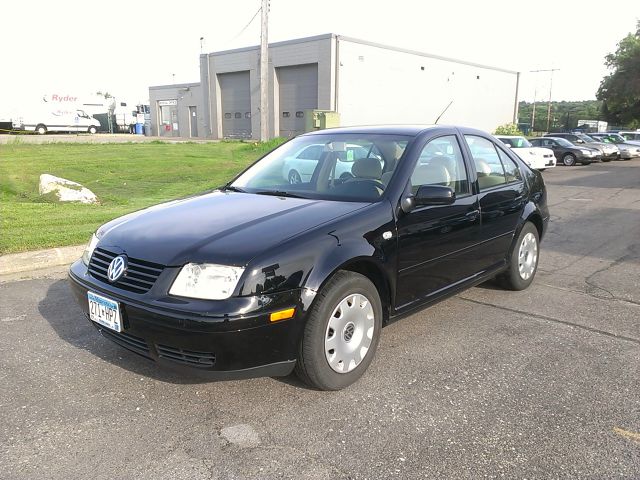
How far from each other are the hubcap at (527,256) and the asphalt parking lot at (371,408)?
24.6 inches

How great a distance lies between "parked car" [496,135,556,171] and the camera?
65.1ft

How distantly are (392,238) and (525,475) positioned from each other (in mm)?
1574

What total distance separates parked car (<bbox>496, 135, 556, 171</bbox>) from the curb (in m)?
16.7

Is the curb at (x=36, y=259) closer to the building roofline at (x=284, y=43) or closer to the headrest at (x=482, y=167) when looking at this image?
the headrest at (x=482, y=167)

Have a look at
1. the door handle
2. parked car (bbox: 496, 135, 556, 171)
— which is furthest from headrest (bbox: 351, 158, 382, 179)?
parked car (bbox: 496, 135, 556, 171)

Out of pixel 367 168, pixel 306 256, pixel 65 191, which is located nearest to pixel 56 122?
pixel 65 191

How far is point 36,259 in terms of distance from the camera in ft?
20.1

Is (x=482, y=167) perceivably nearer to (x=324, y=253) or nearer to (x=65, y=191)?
(x=324, y=253)

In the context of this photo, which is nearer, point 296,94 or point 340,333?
point 340,333

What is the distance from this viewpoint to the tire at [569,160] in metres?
25.3

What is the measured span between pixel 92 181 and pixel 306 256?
443 inches

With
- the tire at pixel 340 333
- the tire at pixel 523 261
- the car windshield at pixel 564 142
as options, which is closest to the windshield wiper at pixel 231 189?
the tire at pixel 340 333

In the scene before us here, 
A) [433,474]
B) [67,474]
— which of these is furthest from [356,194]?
[67,474]

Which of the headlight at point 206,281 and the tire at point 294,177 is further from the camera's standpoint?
the tire at point 294,177
